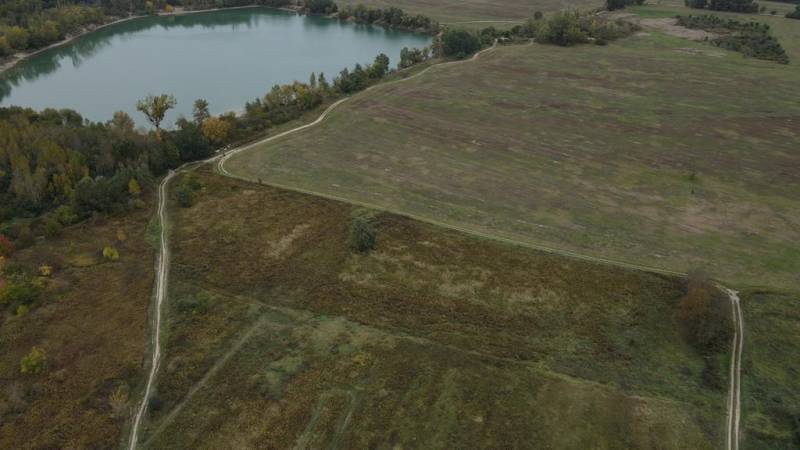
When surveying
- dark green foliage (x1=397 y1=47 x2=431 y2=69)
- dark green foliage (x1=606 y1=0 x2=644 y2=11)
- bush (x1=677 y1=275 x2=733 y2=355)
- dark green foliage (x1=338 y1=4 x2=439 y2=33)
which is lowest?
bush (x1=677 y1=275 x2=733 y2=355)

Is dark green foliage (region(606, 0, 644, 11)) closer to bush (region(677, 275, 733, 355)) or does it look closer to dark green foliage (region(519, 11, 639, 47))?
dark green foliage (region(519, 11, 639, 47))

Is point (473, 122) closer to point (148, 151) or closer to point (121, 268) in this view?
point (148, 151)

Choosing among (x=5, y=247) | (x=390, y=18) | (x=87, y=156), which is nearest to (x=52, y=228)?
(x=5, y=247)

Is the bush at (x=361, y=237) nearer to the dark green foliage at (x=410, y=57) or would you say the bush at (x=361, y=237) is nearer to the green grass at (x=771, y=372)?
the green grass at (x=771, y=372)

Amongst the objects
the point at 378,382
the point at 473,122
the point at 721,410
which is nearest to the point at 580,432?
the point at 721,410

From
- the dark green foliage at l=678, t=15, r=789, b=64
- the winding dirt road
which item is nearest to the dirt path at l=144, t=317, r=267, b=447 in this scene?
the winding dirt road

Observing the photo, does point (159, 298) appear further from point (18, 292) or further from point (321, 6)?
point (321, 6)

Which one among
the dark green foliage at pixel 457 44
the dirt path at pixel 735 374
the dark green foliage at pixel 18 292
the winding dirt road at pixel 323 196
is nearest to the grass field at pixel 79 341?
the dark green foliage at pixel 18 292
